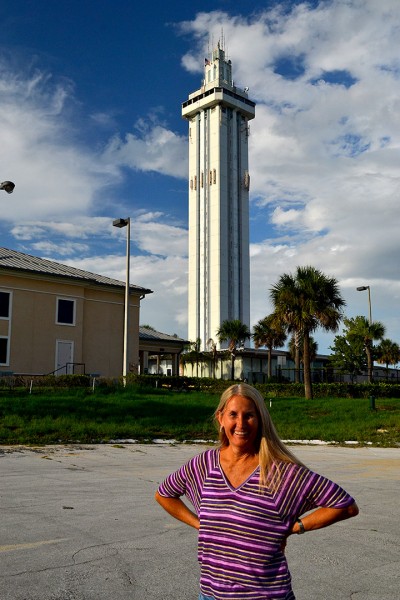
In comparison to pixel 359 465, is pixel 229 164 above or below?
above

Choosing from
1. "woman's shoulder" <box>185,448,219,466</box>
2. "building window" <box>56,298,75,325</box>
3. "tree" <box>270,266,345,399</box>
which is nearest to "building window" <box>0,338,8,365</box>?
"building window" <box>56,298,75,325</box>

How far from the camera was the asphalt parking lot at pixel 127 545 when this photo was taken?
5.26 m

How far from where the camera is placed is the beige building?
38.0m

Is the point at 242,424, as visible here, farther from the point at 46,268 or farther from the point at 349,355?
the point at 349,355

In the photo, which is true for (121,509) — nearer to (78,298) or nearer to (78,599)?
(78,599)

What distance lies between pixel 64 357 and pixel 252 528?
125 ft

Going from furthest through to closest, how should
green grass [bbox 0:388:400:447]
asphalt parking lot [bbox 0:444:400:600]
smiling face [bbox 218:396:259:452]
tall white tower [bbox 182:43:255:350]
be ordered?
1. tall white tower [bbox 182:43:255:350]
2. green grass [bbox 0:388:400:447]
3. asphalt parking lot [bbox 0:444:400:600]
4. smiling face [bbox 218:396:259:452]

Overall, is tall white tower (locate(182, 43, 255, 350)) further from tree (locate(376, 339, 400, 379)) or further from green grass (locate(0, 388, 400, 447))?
green grass (locate(0, 388, 400, 447))

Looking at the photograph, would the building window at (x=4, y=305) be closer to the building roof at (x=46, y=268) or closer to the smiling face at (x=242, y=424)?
the building roof at (x=46, y=268)

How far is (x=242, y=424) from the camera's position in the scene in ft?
10.2

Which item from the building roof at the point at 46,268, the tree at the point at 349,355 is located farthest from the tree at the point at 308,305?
the tree at the point at 349,355

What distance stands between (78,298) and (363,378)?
32.0 meters

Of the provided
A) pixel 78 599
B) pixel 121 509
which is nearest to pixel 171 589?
pixel 78 599

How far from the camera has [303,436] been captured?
20.9 m
